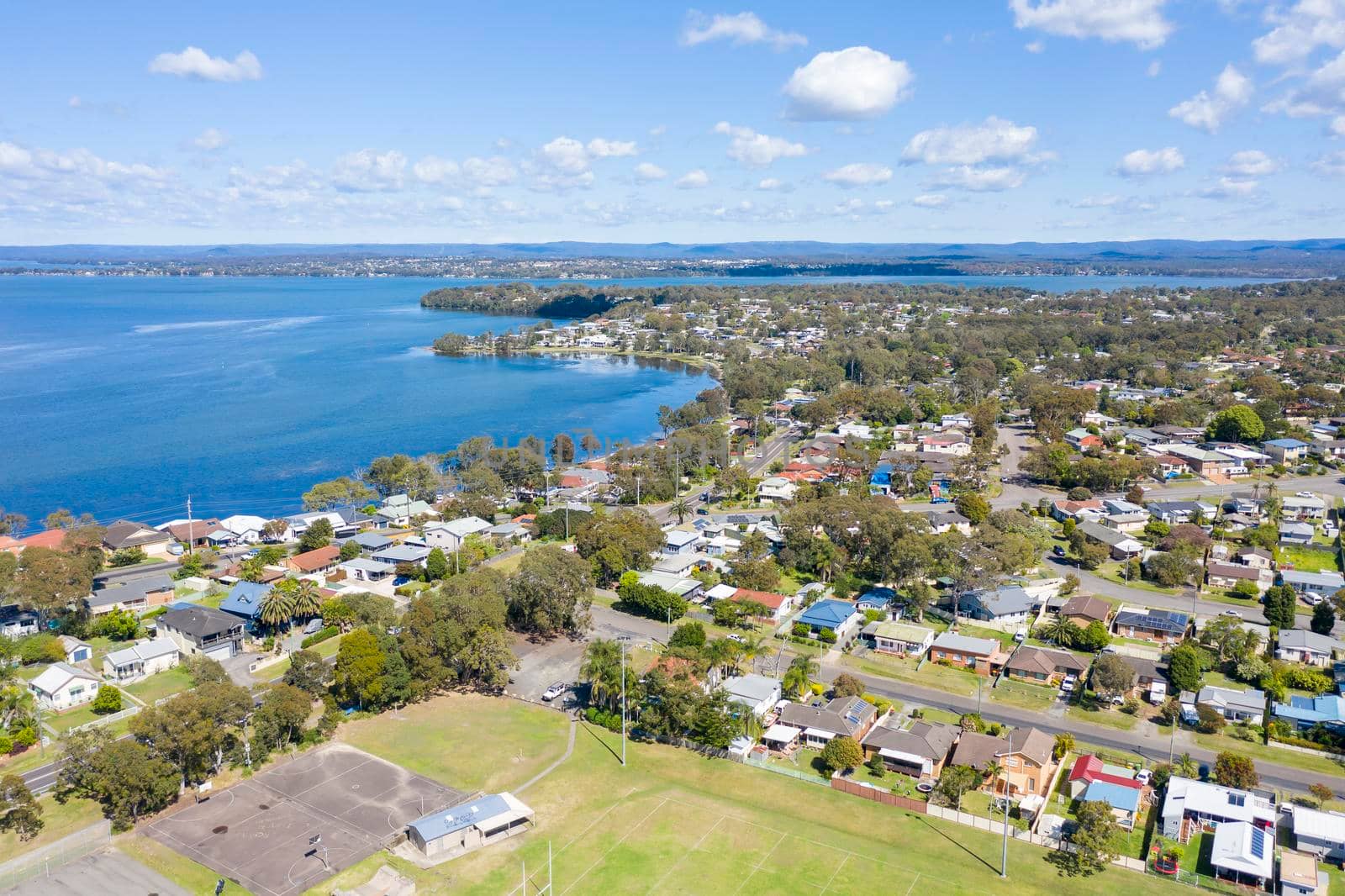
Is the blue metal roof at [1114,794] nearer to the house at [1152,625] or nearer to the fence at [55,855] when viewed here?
the house at [1152,625]

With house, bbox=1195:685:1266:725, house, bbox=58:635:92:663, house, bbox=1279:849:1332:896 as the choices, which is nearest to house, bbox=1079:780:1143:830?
house, bbox=1279:849:1332:896

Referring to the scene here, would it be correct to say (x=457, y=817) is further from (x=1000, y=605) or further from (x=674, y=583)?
(x=1000, y=605)

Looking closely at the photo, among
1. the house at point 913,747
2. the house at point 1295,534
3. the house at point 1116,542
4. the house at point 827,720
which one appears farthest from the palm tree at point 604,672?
the house at point 1295,534

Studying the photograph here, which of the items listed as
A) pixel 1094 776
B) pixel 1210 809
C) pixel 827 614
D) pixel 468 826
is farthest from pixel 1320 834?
pixel 468 826

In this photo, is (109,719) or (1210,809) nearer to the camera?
(1210,809)

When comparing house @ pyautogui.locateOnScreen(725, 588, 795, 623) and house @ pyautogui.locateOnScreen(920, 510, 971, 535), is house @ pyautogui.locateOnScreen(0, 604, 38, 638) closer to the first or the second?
house @ pyautogui.locateOnScreen(725, 588, 795, 623)

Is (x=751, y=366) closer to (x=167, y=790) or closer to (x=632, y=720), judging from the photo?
(x=632, y=720)

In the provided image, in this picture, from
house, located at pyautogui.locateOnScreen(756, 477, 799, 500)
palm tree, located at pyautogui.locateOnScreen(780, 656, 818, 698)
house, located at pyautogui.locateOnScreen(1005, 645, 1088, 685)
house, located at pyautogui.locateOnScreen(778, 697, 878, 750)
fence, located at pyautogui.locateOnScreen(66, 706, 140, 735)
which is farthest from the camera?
house, located at pyautogui.locateOnScreen(756, 477, 799, 500)

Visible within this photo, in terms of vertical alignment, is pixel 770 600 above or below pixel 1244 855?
below
